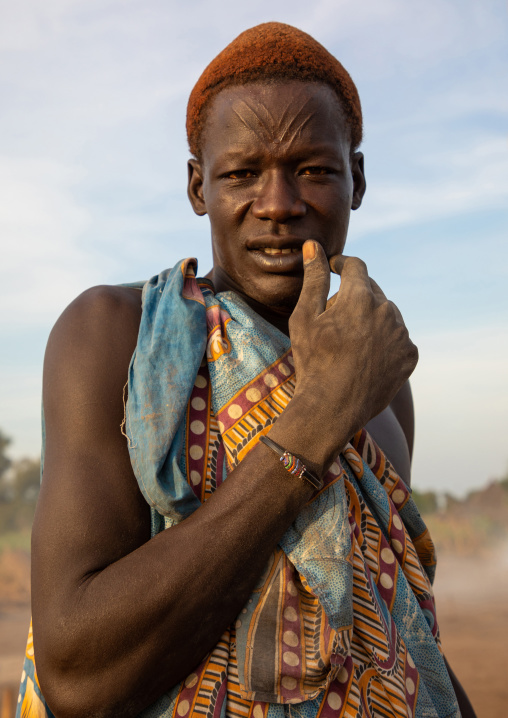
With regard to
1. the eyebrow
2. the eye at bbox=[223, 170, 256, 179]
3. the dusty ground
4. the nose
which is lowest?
the dusty ground

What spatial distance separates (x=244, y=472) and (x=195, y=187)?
1198mm

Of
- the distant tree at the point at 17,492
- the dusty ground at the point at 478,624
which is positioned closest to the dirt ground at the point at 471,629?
the dusty ground at the point at 478,624

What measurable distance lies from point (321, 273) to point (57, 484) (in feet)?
3.01

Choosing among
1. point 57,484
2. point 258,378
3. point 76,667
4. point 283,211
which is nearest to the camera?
point 76,667

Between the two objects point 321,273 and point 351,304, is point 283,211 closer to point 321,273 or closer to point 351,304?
point 321,273

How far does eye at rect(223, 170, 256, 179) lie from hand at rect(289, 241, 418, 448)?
29 centimetres

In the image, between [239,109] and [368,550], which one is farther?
[239,109]

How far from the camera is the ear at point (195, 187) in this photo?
95.0 inches

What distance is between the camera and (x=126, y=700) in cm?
158

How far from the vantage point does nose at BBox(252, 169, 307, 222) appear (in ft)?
6.70

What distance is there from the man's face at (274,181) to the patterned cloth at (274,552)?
15 centimetres

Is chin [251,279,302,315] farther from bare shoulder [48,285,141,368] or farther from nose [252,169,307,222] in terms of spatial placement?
bare shoulder [48,285,141,368]

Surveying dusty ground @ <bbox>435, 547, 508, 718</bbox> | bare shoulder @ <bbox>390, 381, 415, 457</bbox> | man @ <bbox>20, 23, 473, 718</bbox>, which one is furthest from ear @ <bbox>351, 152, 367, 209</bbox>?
dusty ground @ <bbox>435, 547, 508, 718</bbox>

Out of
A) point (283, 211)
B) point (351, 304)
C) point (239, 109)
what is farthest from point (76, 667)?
point (239, 109)
